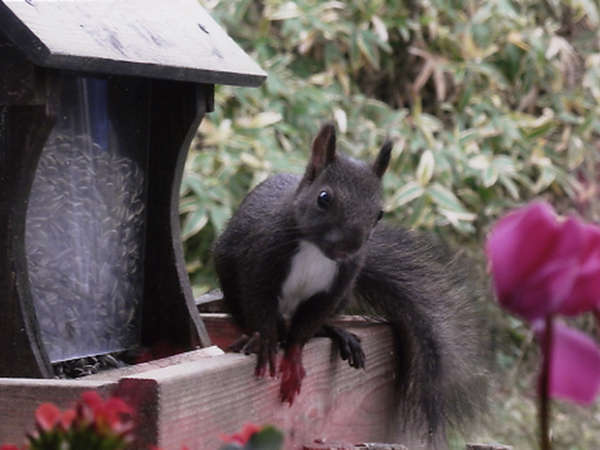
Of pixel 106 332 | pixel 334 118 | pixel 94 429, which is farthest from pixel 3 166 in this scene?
pixel 334 118

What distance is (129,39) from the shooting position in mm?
1485

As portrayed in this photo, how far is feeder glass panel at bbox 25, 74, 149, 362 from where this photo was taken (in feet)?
5.22

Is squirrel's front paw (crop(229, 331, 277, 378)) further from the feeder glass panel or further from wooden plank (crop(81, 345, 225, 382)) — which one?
the feeder glass panel

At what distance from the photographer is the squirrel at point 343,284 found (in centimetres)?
170

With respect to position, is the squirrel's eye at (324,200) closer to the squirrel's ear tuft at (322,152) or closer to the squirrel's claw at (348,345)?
the squirrel's ear tuft at (322,152)

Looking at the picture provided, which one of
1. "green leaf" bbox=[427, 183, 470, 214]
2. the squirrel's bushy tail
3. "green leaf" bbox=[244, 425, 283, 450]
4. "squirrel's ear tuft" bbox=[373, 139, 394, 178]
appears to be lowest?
"green leaf" bbox=[427, 183, 470, 214]

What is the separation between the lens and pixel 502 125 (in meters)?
3.82

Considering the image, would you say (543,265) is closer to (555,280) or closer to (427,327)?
(555,280)

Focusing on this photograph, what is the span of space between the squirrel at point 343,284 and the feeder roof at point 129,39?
0.23m

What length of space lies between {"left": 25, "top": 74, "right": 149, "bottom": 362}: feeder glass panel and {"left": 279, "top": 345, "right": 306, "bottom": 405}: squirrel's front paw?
31 centimetres

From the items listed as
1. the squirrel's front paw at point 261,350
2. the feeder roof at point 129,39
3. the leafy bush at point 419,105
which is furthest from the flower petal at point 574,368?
the leafy bush at point 419,105

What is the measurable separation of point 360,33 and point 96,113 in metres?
2.21

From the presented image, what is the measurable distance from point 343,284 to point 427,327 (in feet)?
0.96

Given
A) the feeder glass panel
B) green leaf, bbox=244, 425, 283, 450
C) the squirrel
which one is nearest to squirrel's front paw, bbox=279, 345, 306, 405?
the squirrel
